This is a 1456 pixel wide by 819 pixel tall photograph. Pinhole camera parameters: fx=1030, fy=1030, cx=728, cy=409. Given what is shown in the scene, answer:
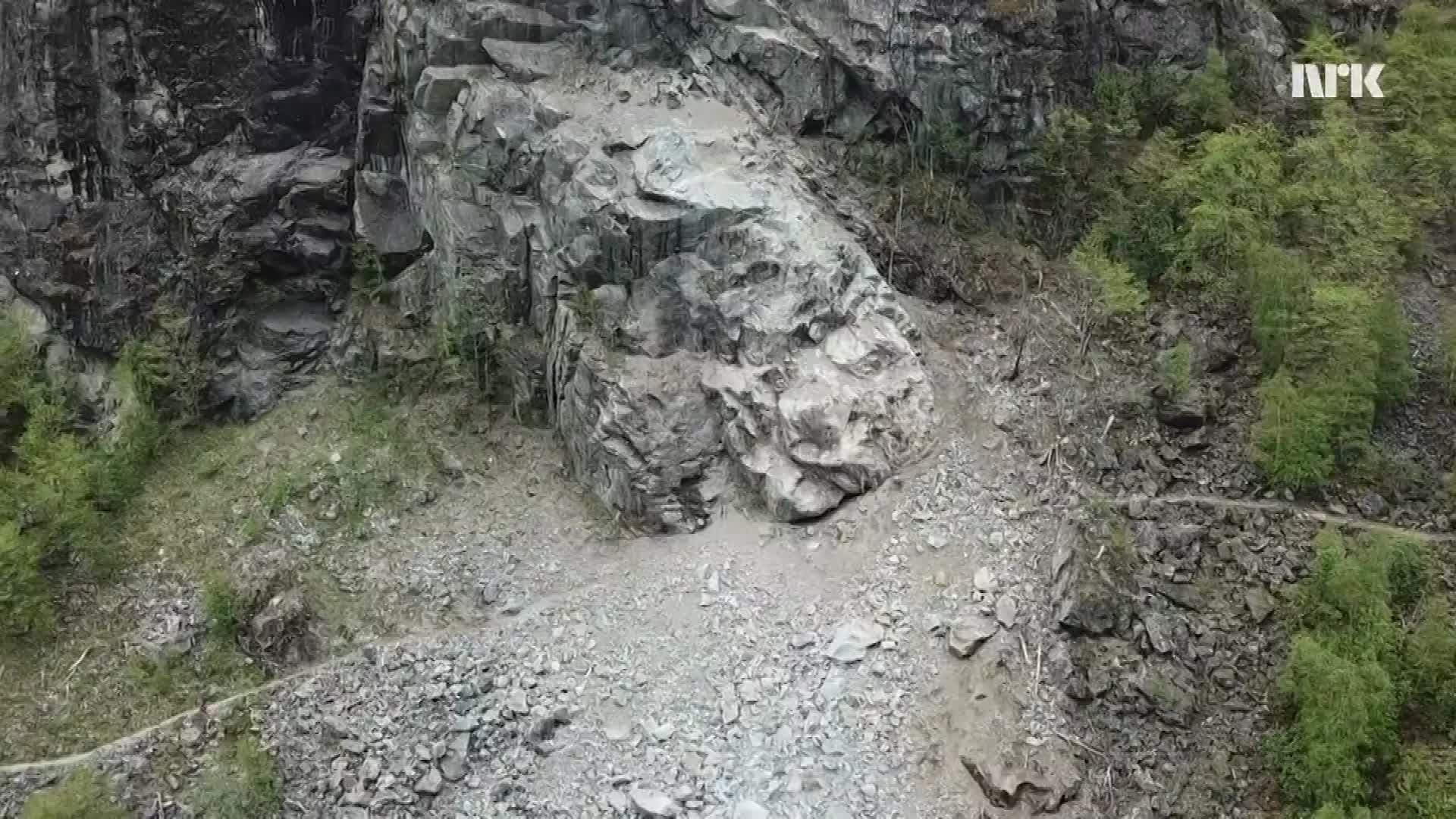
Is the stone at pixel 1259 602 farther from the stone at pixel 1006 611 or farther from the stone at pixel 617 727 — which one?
the stone at pixel 617 727

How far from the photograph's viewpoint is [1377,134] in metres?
20.5

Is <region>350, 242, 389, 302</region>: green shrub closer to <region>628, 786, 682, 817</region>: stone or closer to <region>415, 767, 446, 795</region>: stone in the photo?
<region>415, 767, 446, 795</region>: stone

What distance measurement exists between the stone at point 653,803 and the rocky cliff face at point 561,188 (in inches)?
207

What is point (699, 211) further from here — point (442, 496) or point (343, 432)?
point (343, 432)

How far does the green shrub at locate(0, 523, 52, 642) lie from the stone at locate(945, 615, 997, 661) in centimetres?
1680

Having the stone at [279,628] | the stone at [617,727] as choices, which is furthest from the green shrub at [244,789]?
the stone at [617,727]

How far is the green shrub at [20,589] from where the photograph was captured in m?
19.2

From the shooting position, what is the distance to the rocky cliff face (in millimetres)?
20000

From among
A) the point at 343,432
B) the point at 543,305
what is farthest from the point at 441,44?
the point at 343,432

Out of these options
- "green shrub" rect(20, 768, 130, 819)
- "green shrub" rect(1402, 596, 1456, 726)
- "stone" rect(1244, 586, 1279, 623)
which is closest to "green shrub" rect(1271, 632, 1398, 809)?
"green shrub" rect(1402, 596, 1456, 726)

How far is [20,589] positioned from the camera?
1938 centimetres

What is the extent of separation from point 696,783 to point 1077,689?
5.97 m

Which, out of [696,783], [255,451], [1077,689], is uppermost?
[255,451]

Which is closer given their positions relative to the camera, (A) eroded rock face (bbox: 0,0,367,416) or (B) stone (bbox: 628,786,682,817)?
(B) stone (bbox: 628,786,682,817)
